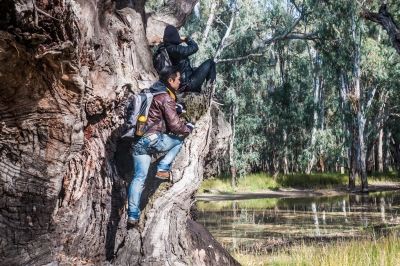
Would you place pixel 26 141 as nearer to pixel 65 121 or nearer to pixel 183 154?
pixel 65 121

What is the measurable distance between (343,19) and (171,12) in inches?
646

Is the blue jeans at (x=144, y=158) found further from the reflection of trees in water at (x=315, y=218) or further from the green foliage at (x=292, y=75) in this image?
the green foliage at (x=292, y=75)

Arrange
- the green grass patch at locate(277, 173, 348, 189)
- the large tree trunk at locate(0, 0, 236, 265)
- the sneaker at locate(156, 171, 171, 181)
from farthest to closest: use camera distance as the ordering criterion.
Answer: the green grass patch at locate(277, 173, 348, 189)
the sneaker at locate(156, 171, 171, 181)
the large tree trunk at locate(0, 0, 236, 265)

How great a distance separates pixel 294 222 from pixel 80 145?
943 cm

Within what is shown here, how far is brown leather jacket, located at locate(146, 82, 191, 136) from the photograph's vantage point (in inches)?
170

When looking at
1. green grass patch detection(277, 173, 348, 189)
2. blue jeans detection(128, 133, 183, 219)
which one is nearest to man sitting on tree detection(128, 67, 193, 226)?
blue jeans detection(128, 133, 183, 219)

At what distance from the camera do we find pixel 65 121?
3.31 metres

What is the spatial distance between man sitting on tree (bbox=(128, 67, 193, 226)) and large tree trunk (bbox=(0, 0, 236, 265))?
0.68 ft

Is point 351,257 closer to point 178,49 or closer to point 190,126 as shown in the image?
point 190,126

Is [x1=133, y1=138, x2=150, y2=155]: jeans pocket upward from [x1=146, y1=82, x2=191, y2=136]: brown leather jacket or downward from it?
downward

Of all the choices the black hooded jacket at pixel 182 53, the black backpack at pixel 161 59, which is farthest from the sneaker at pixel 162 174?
the black backpack at pixel 161 59

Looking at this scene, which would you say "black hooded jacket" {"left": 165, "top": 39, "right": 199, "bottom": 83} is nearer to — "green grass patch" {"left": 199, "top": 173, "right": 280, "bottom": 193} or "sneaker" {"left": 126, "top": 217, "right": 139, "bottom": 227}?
"sneaker" {"left": 126, "top": 217, "right": 139, "bottom": 227}

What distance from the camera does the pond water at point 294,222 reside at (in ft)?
31.4

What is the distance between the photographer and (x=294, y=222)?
12.4m
